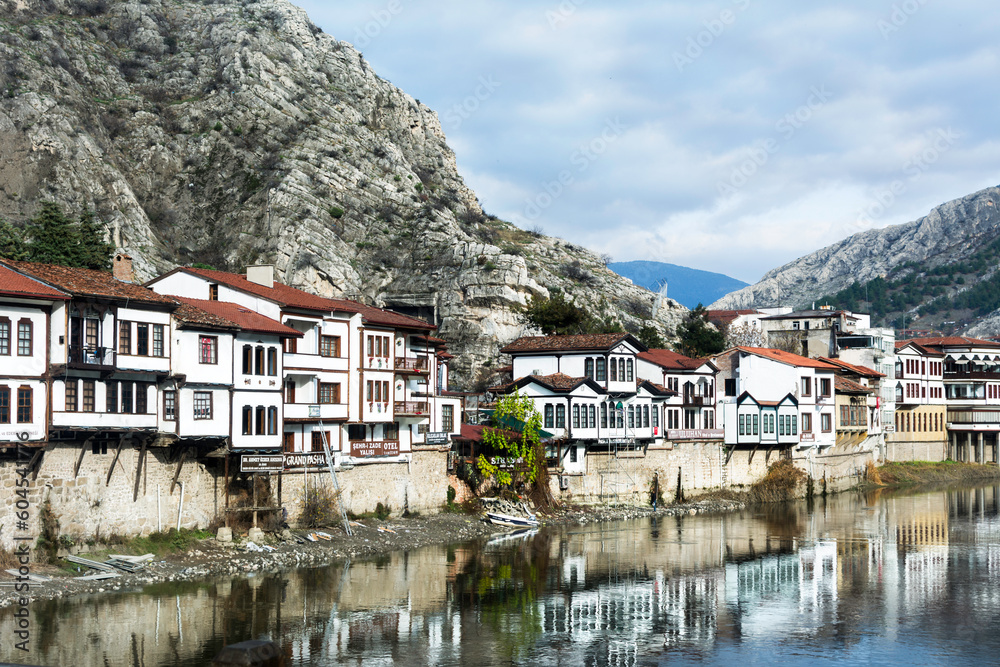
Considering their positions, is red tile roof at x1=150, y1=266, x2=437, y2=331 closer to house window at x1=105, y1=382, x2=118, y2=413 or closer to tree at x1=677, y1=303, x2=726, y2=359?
house window at x1=105, y1=382, x2=118, y2=413

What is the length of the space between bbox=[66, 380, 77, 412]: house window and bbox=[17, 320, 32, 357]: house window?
249 centimetres

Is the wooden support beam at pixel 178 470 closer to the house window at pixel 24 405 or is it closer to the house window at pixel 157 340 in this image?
the house window at pixel 157 340

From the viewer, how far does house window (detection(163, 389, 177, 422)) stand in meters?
55.2

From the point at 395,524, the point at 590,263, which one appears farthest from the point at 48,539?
the point at 590,263

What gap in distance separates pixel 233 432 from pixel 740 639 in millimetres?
29062

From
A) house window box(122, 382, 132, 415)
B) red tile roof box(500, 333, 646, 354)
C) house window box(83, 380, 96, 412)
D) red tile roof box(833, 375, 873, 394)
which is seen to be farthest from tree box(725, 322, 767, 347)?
house window box(83, 380, 96, 412)

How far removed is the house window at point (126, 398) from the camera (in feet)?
174

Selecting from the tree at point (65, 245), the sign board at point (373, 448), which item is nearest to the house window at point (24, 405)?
the sign board at point (373, 448)

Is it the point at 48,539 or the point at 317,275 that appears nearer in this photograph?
the point at 48,539

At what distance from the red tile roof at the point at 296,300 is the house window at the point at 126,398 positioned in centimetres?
1309

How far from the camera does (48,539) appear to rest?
161 ft

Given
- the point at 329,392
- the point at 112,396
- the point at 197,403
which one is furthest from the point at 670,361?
the point at 112,396

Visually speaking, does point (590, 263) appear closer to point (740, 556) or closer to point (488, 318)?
point (488, 318)

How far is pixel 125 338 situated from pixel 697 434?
57.0m
